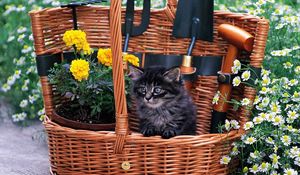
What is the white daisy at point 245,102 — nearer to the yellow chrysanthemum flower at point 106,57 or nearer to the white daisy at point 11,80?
the yellow chrysanthemum flower at point 106,57

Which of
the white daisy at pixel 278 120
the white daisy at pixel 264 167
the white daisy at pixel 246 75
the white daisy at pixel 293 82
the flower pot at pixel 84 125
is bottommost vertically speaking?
the white daisy at pixel 264 167

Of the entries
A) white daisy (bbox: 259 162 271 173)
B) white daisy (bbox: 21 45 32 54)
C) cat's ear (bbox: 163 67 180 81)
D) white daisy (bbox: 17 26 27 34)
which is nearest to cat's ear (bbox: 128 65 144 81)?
cat's ear (bbox: 163 67 180 81)

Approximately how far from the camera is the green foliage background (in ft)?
9.66

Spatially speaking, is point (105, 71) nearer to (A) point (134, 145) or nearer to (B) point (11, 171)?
(A) point (134, 145)

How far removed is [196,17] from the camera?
2.71 meters

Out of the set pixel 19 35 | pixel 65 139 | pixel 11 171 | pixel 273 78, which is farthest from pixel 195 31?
pixel 19 35

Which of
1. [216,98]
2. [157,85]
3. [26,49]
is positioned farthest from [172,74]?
[26,49]

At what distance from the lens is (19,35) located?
3598 mm

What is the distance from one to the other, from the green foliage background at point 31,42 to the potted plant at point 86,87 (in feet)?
2.54

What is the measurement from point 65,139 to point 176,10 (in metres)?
0.81

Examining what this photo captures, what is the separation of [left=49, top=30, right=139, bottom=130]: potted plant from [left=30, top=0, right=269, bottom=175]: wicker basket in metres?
0.09

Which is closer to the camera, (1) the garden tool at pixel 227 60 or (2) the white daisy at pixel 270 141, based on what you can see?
(2) the white daisy at pixel 270 141

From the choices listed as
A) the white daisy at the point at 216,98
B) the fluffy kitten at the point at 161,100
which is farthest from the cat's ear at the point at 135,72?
the white daisy at the point at 216,98

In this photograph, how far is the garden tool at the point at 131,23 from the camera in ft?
8.82
